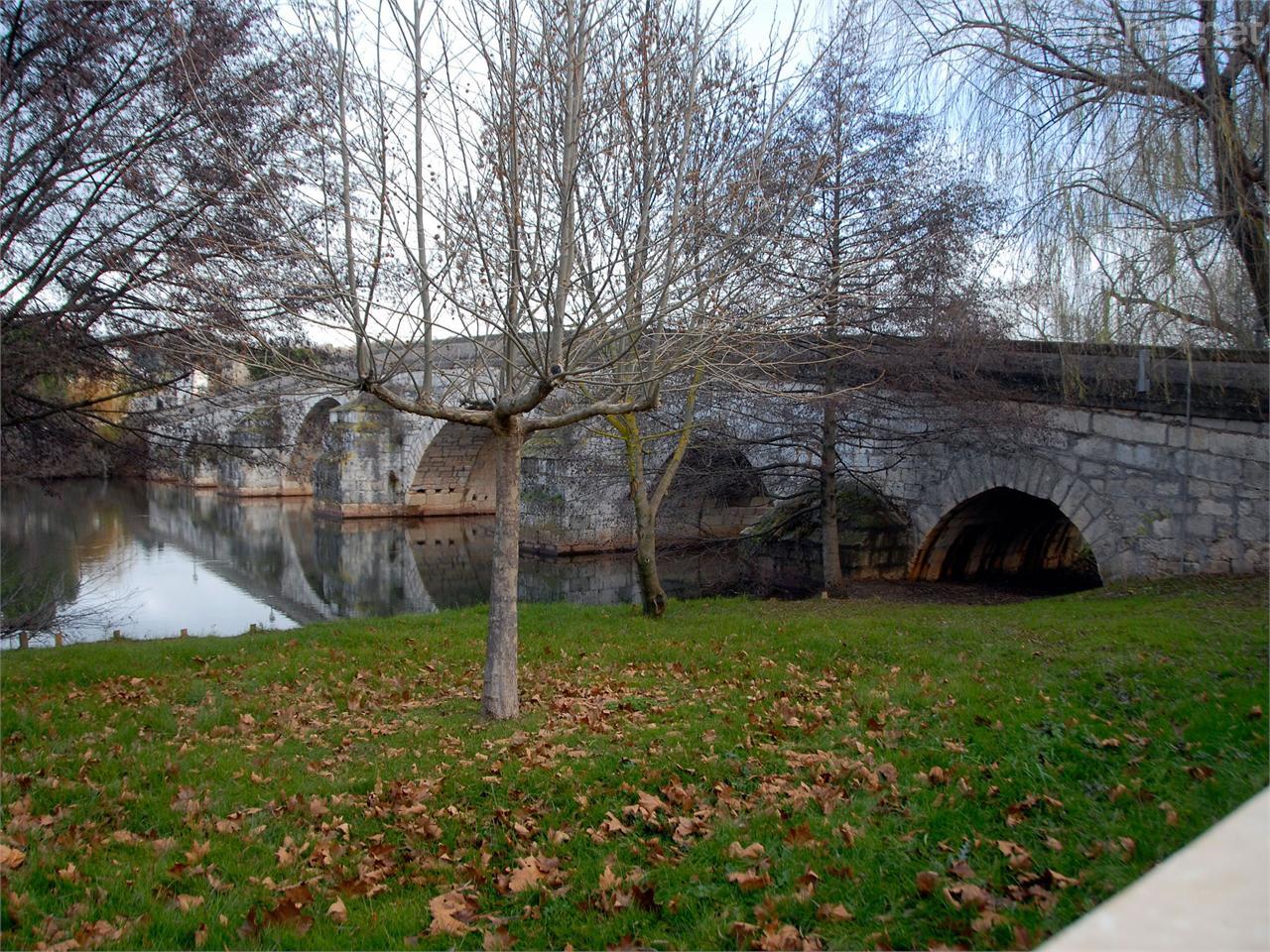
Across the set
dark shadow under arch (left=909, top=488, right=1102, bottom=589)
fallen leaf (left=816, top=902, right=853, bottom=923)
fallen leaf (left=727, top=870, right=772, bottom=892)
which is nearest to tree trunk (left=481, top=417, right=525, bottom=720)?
fallen leaf (left=727, top=870, right=772, bottom=892)

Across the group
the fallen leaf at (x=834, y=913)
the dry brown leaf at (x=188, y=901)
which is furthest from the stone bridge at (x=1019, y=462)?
the fallen leaf at (x=834, y=913)

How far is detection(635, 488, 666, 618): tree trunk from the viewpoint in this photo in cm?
952

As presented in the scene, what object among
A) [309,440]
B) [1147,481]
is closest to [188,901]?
[1147,481]

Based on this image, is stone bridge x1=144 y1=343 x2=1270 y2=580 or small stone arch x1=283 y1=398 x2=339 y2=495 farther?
small stone arch x1=283 y1=398 x2=339 y2=495

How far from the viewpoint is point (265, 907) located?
3377mm

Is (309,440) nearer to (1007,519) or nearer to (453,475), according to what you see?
(453,475)

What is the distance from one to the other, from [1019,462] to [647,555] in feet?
16.0

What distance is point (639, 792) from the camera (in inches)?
167

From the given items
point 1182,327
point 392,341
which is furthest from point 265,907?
point 1182,327

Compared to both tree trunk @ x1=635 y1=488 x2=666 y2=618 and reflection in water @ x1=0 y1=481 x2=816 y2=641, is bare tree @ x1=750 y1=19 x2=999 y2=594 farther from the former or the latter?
reflection in water @ x1=0 y1=481 x2=816 y2=641

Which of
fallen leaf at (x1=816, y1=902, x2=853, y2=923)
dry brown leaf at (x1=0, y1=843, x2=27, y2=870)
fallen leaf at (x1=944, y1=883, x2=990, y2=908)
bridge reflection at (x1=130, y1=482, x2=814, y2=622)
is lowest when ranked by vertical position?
bridge reflection at (x1=130, y1=482, x2=814, y2=622)

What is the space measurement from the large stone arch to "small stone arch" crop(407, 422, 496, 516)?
55.7 ft

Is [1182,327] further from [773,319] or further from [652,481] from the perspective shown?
[652,481]

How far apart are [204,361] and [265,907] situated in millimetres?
4884
